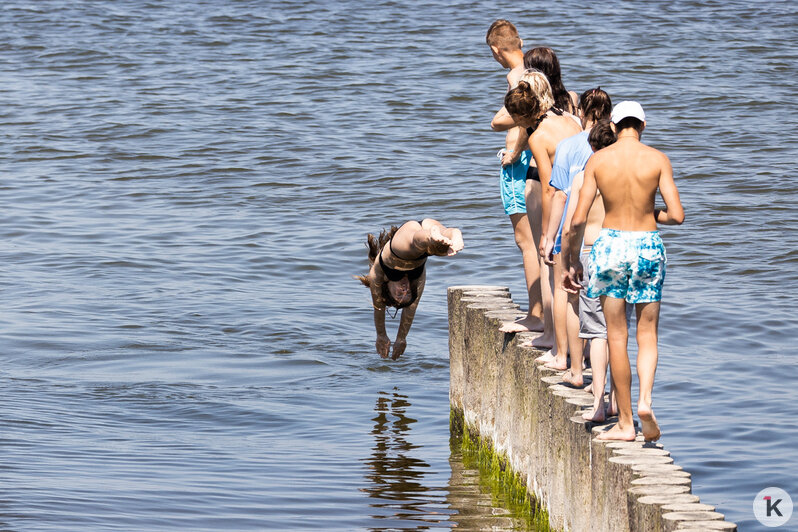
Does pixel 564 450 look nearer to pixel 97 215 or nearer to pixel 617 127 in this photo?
pixel 617 127

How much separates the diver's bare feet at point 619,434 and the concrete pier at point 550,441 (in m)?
0.05

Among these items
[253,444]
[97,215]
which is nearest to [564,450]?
[253,444]

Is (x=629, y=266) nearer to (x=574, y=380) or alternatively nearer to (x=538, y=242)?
(x=574, y=380)

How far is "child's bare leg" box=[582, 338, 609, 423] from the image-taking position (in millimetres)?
6352

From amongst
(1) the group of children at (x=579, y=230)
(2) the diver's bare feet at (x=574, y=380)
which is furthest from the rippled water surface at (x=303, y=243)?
(1) the group of children at (x=579, y=230)

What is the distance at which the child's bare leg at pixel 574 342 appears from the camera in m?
7.01

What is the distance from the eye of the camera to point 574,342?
7051 mm

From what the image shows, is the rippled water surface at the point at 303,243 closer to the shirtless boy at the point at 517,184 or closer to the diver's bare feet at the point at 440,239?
the shirtless boy at the point at 517,184

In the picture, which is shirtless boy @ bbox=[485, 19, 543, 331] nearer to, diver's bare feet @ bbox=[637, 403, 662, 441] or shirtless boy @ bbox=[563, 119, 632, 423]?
shirtless boy @ bbox=[563, 119, 632, 423]

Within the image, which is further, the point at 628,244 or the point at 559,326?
the point at 559,326

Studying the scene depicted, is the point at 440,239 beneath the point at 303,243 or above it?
above

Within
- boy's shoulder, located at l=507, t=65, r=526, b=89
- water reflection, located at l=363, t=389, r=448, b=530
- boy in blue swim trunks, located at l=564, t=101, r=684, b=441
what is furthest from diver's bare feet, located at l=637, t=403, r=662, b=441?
boy's shoulder, located at l=507, t=65, r=526, b=89

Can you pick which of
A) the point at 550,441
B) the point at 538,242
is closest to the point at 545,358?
the point at 550,441

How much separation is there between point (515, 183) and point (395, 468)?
253 cm
